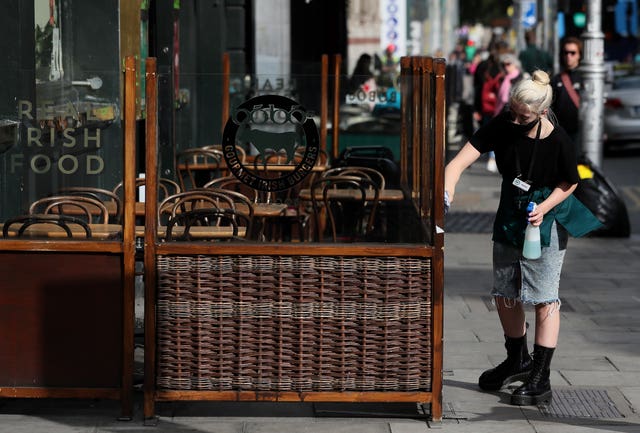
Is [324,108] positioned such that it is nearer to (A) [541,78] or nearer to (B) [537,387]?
(A) [541,78]

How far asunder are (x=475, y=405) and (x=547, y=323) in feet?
1.82

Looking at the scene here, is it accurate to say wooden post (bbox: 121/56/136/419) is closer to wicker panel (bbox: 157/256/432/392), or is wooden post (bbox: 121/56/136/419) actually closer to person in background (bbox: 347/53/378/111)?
wicker panel (bbox: 157/256/432/392)

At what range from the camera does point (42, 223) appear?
6496 millimetres

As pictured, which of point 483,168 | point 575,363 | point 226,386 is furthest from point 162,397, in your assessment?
point 483,168

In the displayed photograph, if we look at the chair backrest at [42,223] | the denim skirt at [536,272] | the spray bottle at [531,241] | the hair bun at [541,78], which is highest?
the hair bun at [541,78]

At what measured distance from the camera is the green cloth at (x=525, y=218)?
22.3ft

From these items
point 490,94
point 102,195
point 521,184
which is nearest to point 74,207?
point 102,195

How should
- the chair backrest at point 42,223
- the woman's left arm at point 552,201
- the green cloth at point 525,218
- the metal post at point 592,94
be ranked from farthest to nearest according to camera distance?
the metal post at point 592,94 → the green cloth at point 525,218 → the woman's left arm at point 552,201 → the chair backrest at point 42,223

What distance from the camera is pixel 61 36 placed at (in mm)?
10023

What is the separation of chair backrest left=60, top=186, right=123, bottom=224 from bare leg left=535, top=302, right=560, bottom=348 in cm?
217

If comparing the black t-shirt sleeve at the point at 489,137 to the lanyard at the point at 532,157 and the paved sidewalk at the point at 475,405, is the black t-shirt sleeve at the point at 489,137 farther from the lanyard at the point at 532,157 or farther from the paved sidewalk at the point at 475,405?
the paved sidewalk at the point at 475,405

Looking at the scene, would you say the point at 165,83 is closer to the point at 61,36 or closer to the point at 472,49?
the point at 61,36

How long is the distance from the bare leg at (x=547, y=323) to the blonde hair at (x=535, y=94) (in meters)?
0.99

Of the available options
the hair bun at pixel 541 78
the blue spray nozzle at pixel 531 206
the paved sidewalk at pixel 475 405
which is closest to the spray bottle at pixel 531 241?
the blue spray nozzle at pixel 531 206
